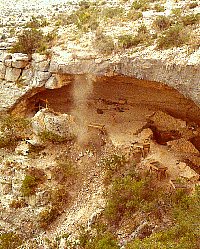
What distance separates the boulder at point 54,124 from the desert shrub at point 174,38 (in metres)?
4.78

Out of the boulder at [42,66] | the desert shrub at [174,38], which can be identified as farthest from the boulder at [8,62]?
the desert shrub at [174,38]

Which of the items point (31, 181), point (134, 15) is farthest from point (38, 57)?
point (31, 181)

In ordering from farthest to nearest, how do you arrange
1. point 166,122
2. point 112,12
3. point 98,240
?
point 112,12 → point 166,122 → point 98,240

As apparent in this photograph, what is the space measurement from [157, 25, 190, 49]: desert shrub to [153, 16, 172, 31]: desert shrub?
124 cm

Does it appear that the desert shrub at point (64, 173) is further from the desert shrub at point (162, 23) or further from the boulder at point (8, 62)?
the desert shrub at point (162, 23)

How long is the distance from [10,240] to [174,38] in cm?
853

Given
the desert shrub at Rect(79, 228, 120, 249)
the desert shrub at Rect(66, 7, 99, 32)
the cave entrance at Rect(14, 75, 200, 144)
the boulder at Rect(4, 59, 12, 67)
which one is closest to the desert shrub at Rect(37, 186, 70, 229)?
the desert shrub at Rect(79, 228, 120, 249)

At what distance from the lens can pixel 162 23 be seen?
1538 cm

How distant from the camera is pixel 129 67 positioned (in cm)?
1398

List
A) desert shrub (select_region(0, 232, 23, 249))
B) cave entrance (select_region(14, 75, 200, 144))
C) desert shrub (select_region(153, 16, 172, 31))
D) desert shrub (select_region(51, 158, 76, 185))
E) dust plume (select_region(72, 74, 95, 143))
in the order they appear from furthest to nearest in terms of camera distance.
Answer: dust plume (select_region(72, 74, 95, 143)) < cave entrance (select_region(14, 75, 200, 144)) < desert shrub (select_region(51, 158, 76, 185)) < desert shrub (select_region(153, 16, 172, 31)) < desert shrub (select_region(0, 232, 23, 249))

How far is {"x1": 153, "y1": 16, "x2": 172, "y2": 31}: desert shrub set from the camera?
15297 mm

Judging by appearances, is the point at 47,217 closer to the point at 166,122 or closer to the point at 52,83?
the point at 52,83

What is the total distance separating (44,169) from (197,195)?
6478 millimetres

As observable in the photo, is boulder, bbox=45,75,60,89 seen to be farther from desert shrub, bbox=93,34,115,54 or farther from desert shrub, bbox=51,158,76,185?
desert shrub, bbox=51,158,76,185
